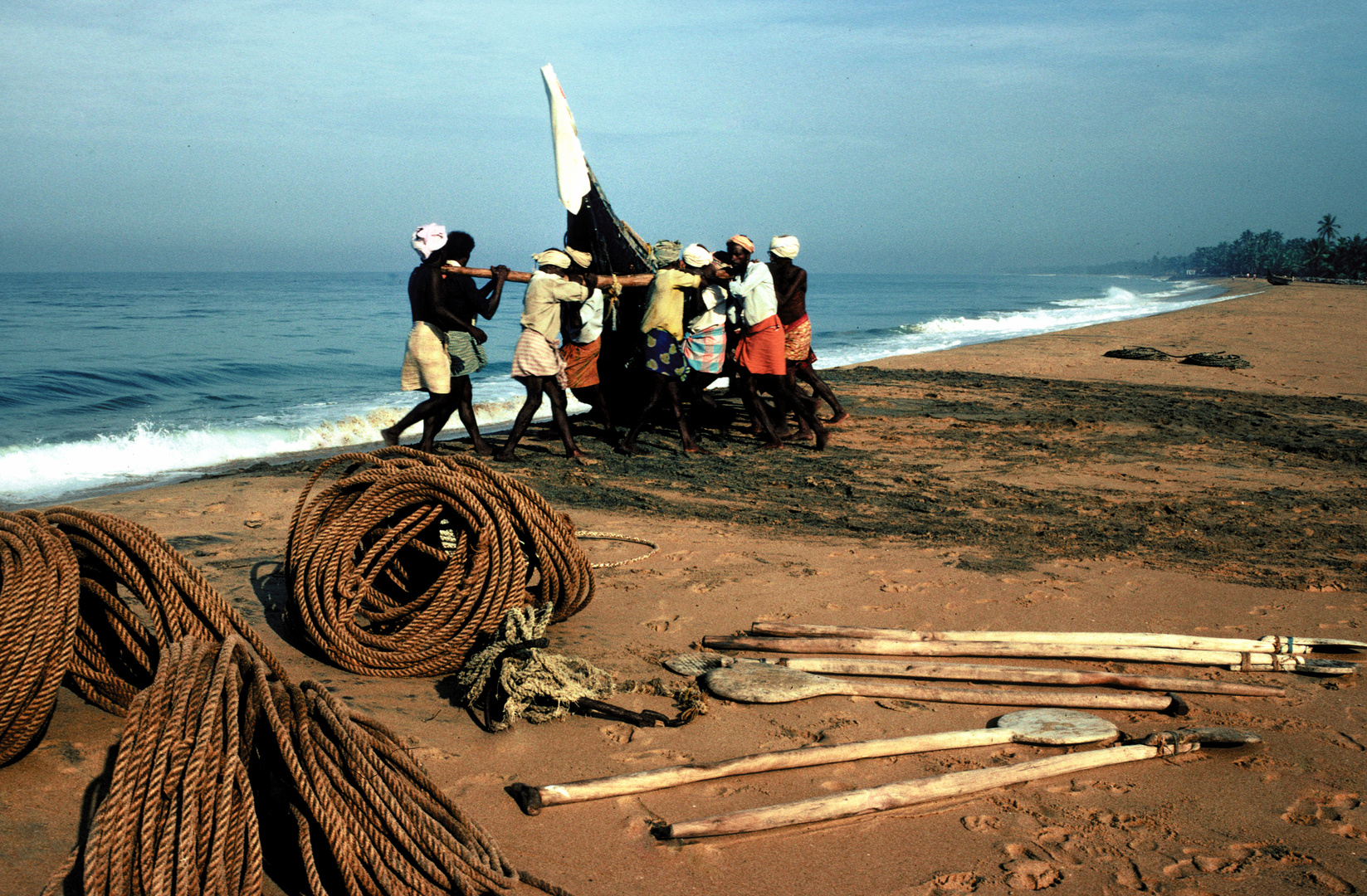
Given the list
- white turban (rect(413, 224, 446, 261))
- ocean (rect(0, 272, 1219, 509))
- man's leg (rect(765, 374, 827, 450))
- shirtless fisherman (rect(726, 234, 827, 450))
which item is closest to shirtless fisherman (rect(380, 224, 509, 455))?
white turban (rect(413, 224, 446, 261))

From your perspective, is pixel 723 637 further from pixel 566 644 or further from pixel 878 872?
pixel 878 872

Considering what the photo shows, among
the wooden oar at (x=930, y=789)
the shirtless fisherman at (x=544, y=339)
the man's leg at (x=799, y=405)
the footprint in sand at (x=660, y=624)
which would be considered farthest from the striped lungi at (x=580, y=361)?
the wooden oar at (x=930, y=789)

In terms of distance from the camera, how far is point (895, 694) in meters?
3.40

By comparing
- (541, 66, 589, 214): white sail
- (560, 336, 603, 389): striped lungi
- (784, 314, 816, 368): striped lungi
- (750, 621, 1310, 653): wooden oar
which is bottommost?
(750, 621, 1310, 653): wooden oar

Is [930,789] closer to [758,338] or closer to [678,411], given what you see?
[678,411]

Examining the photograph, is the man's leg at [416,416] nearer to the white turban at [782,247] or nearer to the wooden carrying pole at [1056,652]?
the white turban at [782,247]

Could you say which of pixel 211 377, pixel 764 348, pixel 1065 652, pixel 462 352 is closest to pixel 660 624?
pixel 1065 652

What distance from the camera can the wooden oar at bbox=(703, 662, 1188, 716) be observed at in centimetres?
332

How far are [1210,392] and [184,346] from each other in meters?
21.2

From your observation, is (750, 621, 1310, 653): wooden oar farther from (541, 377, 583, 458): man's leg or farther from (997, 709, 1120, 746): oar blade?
(541, 377, 583, 458): man's leg

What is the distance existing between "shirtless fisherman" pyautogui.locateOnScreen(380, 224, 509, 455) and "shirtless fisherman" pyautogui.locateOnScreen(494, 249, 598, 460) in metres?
0.32

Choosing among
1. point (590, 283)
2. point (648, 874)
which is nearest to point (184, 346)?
point (590, 283)

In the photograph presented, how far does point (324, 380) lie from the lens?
56.5 feet

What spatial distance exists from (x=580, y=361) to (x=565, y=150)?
2.14 metres
